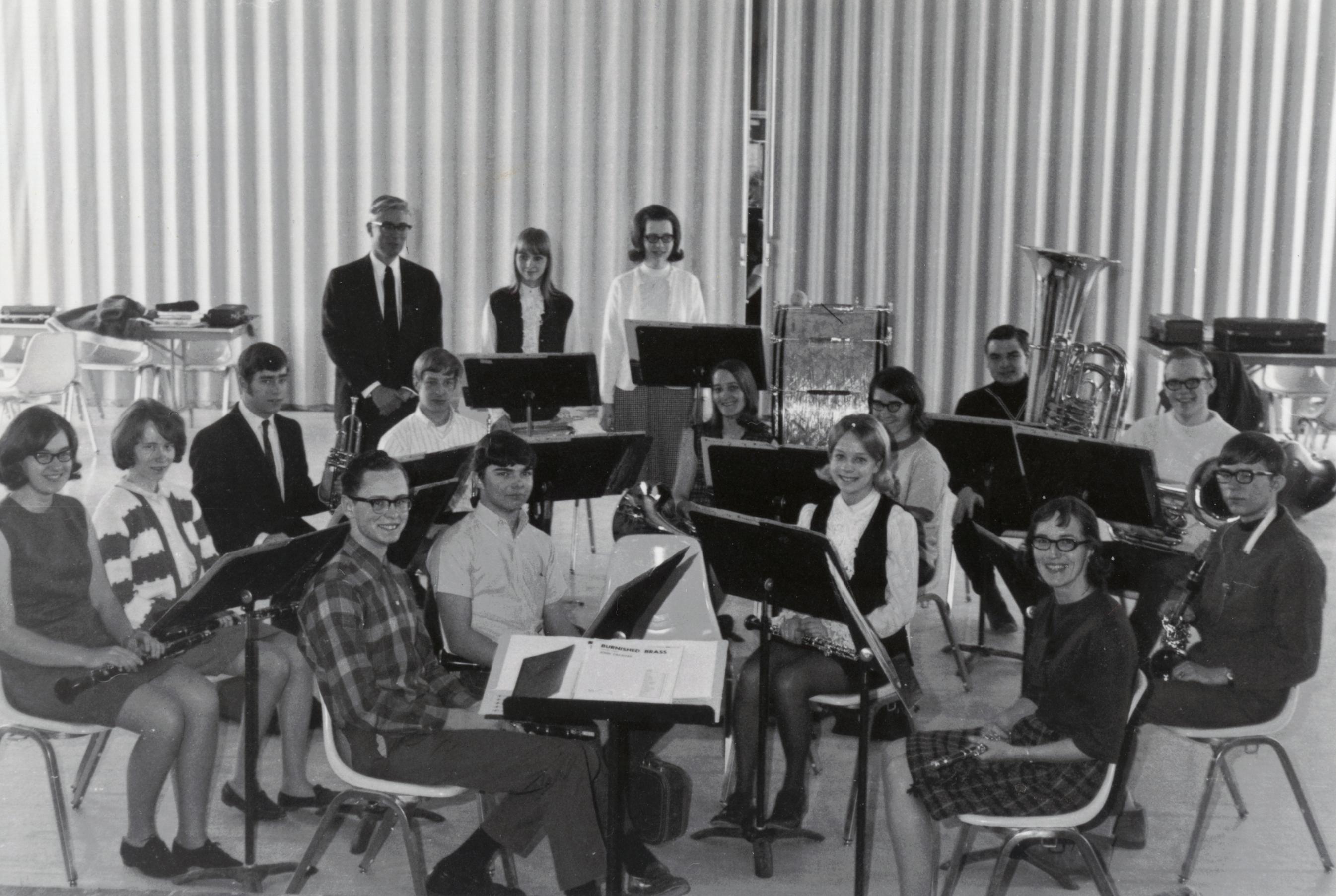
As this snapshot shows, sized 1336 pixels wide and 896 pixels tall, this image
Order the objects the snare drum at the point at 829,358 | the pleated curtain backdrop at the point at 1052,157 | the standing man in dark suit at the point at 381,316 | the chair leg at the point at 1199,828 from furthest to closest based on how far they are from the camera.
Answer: the pleated curtain backdrop at the point at 1052,157, the standing man in dark suit at the point at 381,316, the snare drum at the point at 829,358, the chair leg at the point at 1199,828

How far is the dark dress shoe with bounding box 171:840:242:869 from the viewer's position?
11.1 feet

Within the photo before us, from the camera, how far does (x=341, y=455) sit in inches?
193

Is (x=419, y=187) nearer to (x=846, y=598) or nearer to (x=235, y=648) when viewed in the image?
(x=235, y=648)

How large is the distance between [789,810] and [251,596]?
140 cm

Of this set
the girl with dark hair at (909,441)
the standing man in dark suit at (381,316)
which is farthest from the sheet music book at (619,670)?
the standing man in dark suit at (381,316)

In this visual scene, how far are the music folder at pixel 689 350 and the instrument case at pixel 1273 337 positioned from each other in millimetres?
2981

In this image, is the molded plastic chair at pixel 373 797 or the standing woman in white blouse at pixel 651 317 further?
the standing woman in white blouse at pixel 651 317

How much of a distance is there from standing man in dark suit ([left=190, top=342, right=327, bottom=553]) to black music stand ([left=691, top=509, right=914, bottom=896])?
5.09 feet

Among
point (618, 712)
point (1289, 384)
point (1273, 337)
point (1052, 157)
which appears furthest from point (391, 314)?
point (1289, 384)

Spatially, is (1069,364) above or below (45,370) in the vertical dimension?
above

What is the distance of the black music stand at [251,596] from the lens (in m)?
3.00

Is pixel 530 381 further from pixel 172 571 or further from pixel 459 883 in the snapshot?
pixel 459 883

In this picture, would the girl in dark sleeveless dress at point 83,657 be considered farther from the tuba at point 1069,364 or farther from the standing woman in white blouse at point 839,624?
the tuba at point 1069,364

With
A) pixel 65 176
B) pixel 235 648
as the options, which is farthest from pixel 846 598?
pixel 65 176
